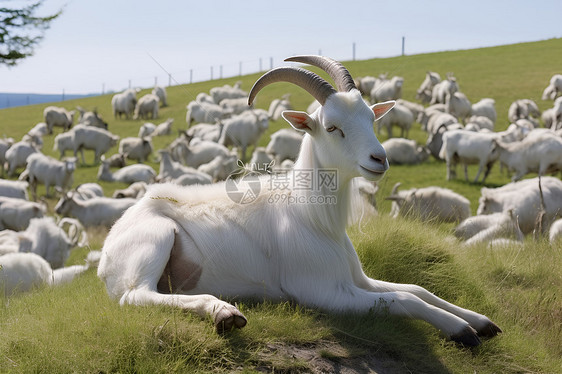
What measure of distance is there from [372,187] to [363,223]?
582 cm

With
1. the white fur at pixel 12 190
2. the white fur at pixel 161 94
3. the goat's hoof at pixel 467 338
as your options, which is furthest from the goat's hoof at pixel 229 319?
the white fur at pixel 161 94

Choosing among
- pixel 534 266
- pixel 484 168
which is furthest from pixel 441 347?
pixel 484 168

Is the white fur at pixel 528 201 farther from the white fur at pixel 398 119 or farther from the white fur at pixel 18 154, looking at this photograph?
→ the white fur at pixel 18 154

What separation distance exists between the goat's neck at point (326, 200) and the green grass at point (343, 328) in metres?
0.77

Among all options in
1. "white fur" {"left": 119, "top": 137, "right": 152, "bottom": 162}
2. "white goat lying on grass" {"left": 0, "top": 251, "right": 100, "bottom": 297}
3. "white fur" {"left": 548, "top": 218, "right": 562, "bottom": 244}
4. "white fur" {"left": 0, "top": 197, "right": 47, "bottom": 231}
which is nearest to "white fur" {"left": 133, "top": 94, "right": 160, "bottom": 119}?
"white fur" {"left": 119, "top": 137, "right": 152, "bottom": 162}

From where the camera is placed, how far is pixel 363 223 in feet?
22.8

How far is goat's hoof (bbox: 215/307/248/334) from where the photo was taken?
13.2 ft

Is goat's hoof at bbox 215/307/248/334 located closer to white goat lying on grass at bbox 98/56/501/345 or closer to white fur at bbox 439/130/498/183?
white goat lying on grass at bbox 98/56/501/345

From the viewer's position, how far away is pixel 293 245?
492 centimetres

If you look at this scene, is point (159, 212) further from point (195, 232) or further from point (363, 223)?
point (363, 223)

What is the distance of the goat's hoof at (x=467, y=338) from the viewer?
4652 mm

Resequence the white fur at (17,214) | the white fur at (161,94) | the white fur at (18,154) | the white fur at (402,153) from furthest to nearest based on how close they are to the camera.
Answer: the white fur at (161,94)
the white fur at (18,154)
the white fur at (402,153)
the white fur at (17,214)

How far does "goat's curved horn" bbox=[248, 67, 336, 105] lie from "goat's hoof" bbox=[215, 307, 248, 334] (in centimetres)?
195

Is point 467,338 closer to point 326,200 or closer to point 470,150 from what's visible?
point 326,200
